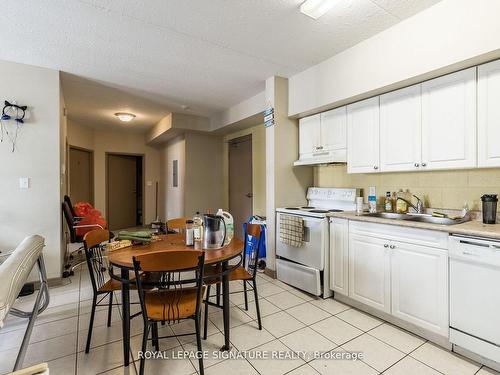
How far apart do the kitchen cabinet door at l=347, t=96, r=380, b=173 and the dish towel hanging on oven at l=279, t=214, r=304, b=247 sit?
0.82m

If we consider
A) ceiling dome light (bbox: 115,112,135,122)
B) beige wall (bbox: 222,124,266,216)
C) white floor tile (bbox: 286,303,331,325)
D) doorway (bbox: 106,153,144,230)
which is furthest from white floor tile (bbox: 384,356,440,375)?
doorway (bbox: 106,153,144,230)

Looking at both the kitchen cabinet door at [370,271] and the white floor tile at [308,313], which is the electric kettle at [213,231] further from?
the kitchen cabinet door at [370,271]

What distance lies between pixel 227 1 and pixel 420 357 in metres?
2.97

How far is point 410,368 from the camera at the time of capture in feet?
5.66

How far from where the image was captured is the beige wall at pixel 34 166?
9.65ft

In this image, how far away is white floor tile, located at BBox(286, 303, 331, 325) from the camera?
236 cm

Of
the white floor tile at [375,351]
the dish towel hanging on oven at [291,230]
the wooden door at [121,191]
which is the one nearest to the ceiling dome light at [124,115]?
the wooden door at [121,191]

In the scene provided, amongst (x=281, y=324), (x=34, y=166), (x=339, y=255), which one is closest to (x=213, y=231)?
(x=281, y=324)

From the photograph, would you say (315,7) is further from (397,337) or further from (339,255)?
(397,337)

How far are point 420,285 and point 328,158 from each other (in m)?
1.55

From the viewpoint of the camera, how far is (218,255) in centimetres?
180

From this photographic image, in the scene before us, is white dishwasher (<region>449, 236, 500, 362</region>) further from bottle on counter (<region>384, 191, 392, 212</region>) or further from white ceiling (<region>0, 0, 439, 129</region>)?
white ceiling (<region>0, 0, 439, 129</region>)

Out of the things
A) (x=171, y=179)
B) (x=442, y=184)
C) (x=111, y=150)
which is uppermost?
(x=111, y=150)

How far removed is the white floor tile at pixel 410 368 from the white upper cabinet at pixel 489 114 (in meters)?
1.49
